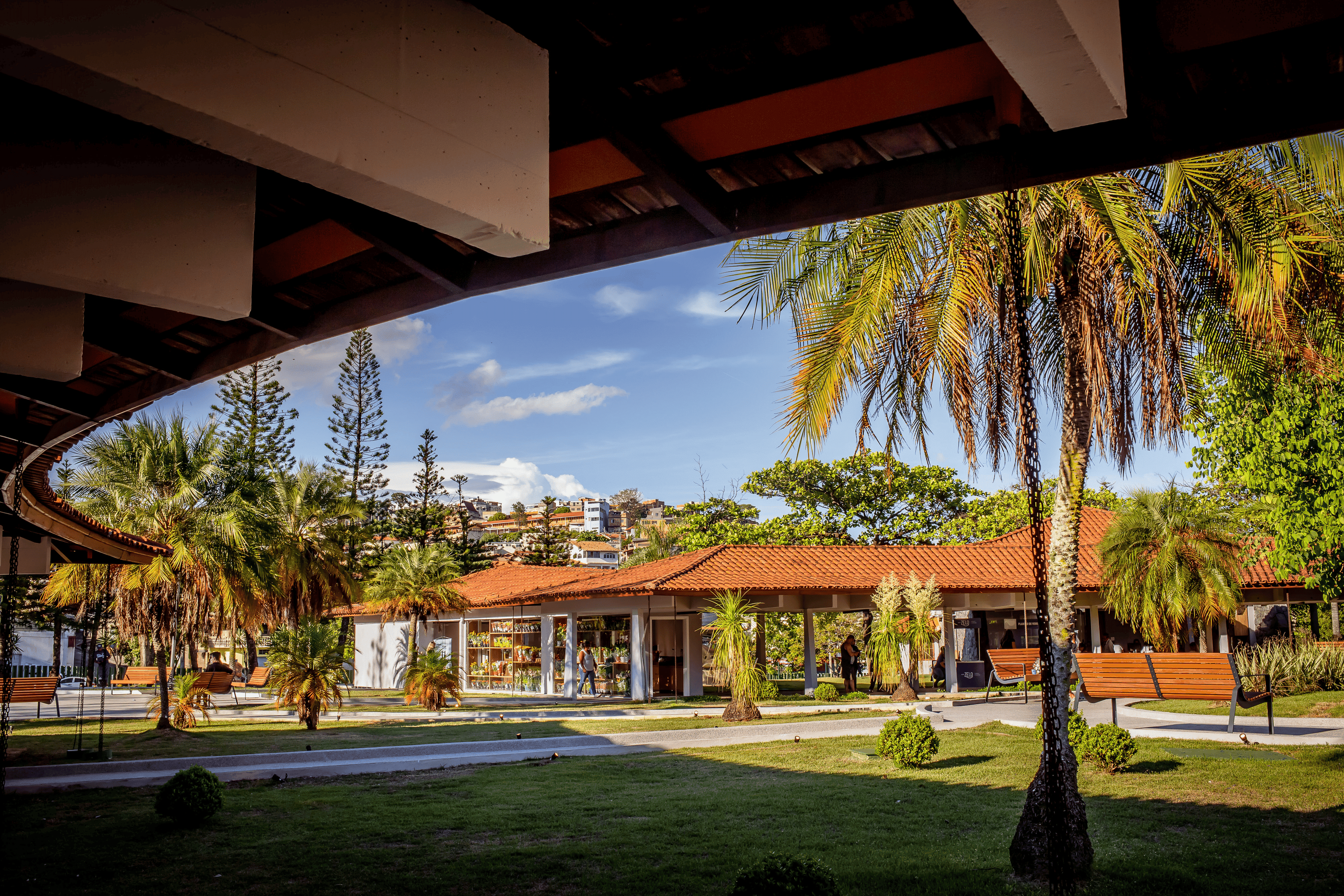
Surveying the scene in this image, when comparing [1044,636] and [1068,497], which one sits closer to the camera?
[1044,636]

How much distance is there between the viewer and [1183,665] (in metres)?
12.5

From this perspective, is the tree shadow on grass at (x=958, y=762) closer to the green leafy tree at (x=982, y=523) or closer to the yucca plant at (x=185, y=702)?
the yucca plant at (x=185, y=702)

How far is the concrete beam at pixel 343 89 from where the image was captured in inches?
92.4

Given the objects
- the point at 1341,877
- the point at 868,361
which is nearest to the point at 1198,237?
the point at 868,361

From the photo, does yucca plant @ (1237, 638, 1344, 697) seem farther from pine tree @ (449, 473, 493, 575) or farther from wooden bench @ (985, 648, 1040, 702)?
pine tree @ (449, 473, 493, 575)

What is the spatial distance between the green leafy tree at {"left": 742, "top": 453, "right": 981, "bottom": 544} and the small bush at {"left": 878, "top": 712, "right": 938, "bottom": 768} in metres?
Result: 32.1

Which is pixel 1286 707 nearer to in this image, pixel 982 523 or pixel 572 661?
pixel 572 661

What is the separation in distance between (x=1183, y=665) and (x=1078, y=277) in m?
6.02

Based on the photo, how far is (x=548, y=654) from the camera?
99.7ft

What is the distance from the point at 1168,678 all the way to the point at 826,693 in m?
12.6

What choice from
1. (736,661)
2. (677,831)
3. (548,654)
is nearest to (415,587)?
(548,654)

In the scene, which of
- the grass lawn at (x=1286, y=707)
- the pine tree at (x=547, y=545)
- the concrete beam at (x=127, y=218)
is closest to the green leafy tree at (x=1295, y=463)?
the grass lawn at (x=1286, y=707)

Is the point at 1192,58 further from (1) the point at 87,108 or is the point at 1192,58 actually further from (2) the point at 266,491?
(2) the point at 266,491

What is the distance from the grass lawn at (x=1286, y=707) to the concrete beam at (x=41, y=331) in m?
16.5
